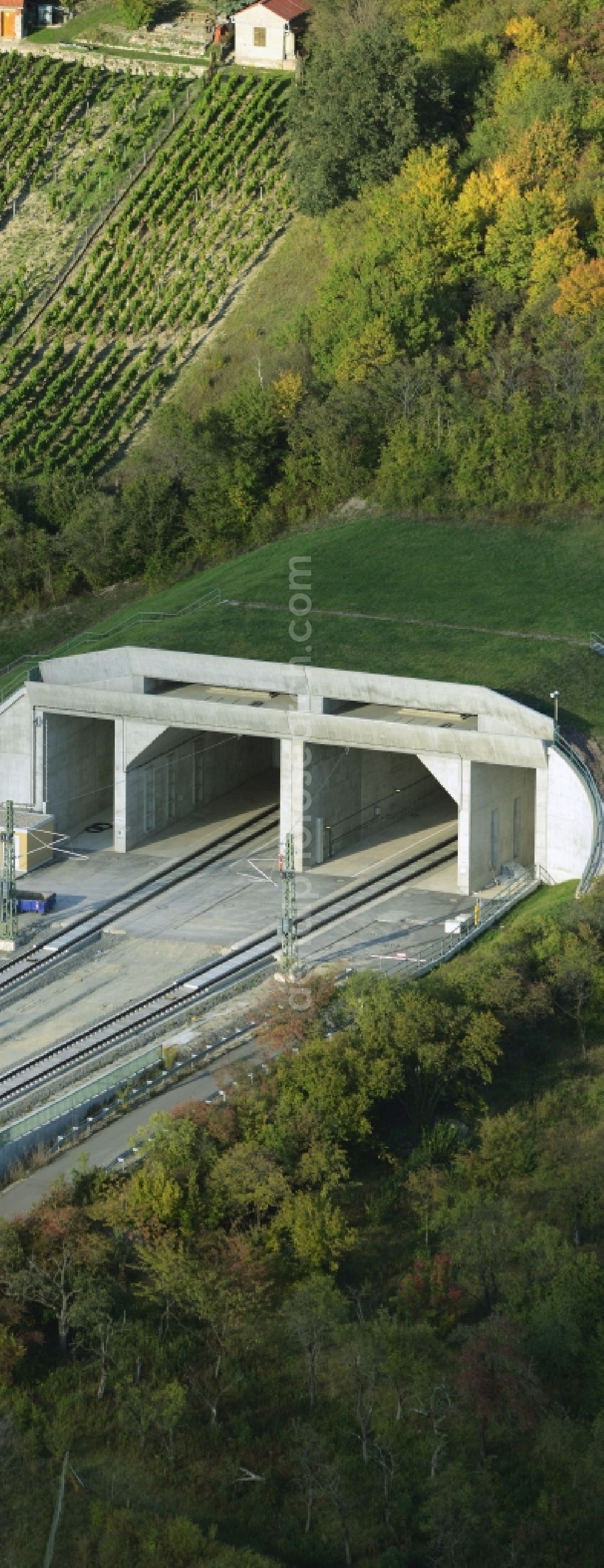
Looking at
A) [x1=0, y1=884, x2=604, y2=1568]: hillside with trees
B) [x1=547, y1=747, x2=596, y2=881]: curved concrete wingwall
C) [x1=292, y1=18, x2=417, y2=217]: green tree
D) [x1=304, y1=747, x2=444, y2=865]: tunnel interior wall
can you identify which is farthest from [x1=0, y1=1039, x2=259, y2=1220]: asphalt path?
[x1=292, y1=18, x2=417, y2=217]: green tree

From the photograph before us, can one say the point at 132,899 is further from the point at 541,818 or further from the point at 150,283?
the point at 150,283

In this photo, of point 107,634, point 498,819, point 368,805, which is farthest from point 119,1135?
point 107,634

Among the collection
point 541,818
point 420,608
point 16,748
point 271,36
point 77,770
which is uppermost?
point 271,36

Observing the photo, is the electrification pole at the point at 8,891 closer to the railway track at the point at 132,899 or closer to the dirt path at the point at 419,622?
the railway track at the point at 132,899

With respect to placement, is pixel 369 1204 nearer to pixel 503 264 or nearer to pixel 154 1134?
pixel 154 1134

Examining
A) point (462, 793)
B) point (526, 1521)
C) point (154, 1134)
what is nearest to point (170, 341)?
point (462, 793)

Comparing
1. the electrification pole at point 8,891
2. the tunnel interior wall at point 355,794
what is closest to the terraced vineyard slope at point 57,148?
the tunnel interior wall at point 355,794
